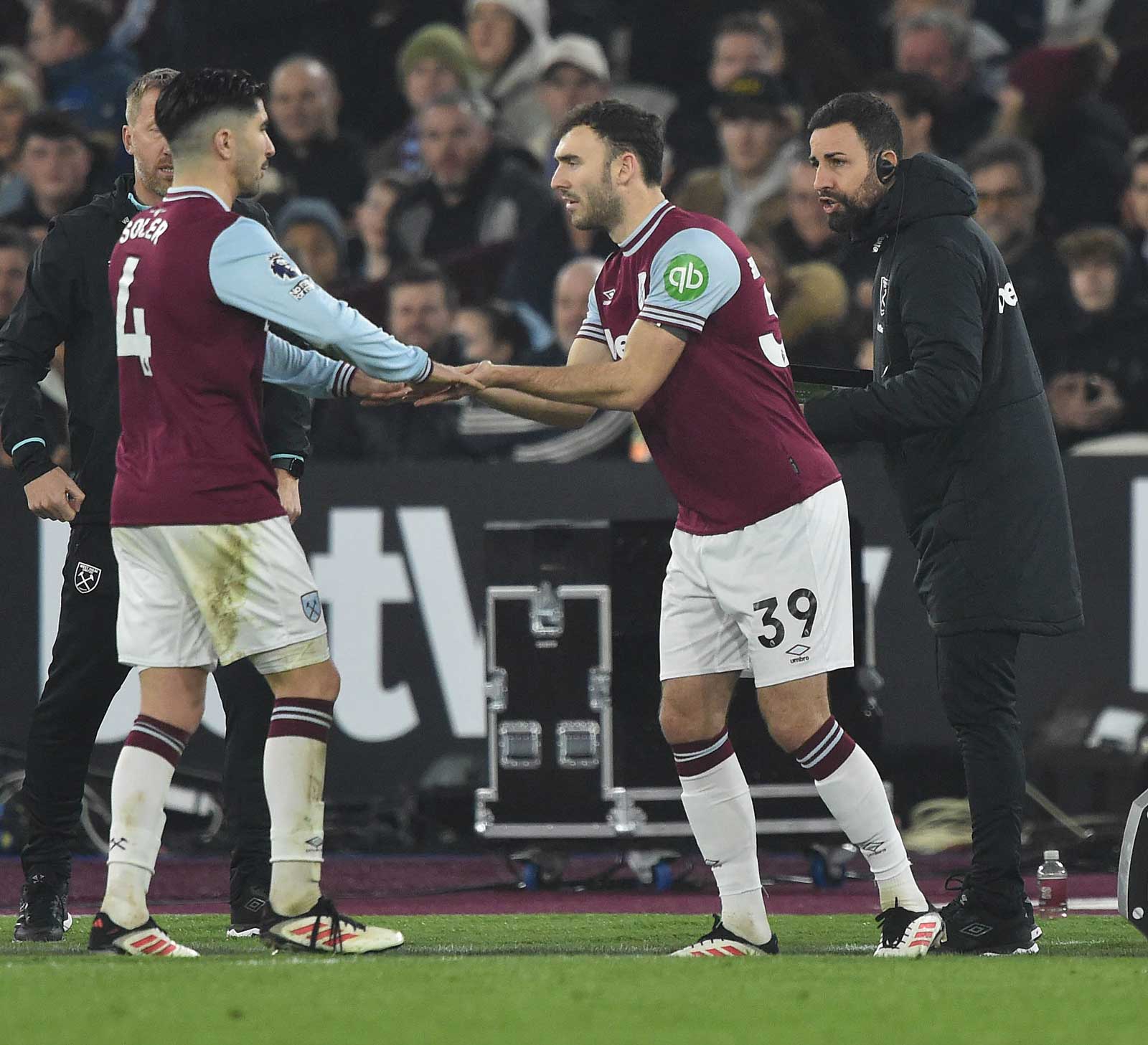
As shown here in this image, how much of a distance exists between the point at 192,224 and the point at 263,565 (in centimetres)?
80

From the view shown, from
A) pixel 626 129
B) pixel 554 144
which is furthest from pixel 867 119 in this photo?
pixel 554 144

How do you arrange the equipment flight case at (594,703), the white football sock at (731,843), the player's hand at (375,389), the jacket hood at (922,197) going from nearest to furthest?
the white football sock at (731,843) < the player's hand at (375,389) < the jacket hood at (922,197) < the equipment flight case at (594,703)

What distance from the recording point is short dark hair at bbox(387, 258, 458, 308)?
364 inches

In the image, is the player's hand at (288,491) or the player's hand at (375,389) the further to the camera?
the player's hand at (288,491)

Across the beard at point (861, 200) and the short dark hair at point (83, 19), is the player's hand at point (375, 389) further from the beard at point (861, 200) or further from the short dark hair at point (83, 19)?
the short dark hair at point (83, 19)

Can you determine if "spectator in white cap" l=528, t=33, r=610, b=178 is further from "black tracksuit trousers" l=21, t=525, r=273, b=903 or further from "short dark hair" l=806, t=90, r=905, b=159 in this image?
"black tracksuit trousers" l=21, t=525, r=273, b=903

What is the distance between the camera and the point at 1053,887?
5.92 metres

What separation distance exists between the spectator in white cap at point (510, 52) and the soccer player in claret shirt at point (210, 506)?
20.6 ft

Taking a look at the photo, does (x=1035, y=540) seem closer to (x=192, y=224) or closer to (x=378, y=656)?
(x=192, y=224)

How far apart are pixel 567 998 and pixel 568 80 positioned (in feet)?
24.0

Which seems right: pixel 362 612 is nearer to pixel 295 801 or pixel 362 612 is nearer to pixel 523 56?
pixel 295 801

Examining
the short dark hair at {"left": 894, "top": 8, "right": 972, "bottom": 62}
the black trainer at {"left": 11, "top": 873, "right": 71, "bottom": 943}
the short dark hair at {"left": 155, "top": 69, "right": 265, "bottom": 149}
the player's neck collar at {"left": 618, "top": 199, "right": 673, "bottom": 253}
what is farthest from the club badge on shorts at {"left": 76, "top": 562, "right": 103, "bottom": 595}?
the short dark hair at {"left": 894, "top": 8, "right": 972, "bottom": 62}

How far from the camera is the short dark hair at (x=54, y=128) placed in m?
10.3

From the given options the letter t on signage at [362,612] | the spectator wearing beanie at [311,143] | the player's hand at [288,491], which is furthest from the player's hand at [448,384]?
the spectator wearing beanie at [311,143]
